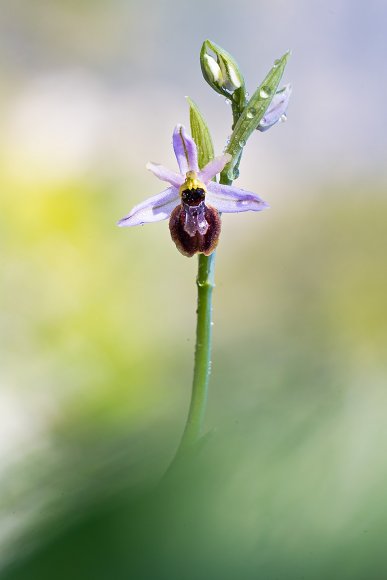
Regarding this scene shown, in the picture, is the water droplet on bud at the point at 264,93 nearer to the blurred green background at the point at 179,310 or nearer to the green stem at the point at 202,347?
the green stem at the point at 202,347

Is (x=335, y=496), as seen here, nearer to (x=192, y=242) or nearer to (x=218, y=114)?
(x=192, y=242)

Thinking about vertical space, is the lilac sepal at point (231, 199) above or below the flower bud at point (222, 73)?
below

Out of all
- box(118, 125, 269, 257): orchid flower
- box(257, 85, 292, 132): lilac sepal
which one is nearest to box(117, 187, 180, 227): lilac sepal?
box(118, 125, 269, 257): orchid flower

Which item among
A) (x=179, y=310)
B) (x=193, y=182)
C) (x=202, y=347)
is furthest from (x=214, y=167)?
(x=179, y=310)

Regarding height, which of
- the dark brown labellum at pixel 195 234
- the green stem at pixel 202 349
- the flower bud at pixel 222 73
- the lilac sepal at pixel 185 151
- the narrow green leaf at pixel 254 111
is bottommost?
the green stem at pixel 202 349

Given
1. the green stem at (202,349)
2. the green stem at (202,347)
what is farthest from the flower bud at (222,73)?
the green stem at (202,349)

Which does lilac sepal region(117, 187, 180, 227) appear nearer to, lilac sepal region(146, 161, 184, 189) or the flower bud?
lilac sepal region(146, 161, 184, 189)

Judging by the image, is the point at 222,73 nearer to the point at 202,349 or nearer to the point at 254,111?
the point at 254,111
